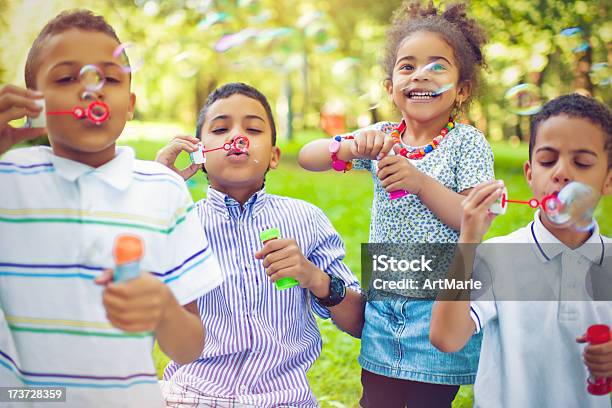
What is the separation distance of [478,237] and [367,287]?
29.7 inches

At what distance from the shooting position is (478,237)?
185cm

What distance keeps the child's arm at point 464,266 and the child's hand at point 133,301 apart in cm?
81

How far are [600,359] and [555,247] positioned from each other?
347mm

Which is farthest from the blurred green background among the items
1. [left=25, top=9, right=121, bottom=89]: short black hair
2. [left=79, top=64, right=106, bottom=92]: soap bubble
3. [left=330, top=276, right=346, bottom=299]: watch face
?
[left=330, top=276, right=346, bottom=299]: watch face

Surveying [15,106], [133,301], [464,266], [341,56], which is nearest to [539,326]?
[464,266]

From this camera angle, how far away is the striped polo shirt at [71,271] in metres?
1.72

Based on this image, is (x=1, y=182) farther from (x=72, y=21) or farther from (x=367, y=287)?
(x=367, y=287)

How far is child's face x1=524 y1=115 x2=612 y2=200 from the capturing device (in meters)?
1.97

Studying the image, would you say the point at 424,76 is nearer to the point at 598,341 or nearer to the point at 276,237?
the point at 276,237

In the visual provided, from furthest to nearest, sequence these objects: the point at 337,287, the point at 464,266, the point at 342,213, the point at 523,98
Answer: the point at 342,213 → the point at 523,98 → the point at 337,287 → the point at 464,266

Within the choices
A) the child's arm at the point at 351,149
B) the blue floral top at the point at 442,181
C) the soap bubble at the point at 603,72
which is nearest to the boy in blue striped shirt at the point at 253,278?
the child's arm at the point at 351,149

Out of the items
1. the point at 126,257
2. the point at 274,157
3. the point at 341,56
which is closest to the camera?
the point at 126,257

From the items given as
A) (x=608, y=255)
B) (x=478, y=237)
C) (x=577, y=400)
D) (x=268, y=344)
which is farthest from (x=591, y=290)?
(x=268, y=344)

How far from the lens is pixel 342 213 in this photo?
701 cm
